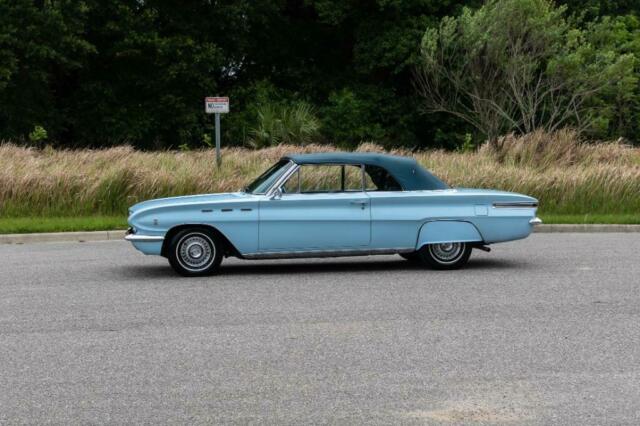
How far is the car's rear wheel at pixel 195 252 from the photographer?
12227 millimetres

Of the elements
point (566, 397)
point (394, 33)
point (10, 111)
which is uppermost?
point (394, 33)

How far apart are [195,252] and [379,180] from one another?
90.6 inches

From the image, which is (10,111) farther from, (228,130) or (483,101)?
(483,101)

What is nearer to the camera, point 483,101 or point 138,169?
point 138,169

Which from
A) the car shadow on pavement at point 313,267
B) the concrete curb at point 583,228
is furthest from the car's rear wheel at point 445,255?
the concrete curb at point 583,228

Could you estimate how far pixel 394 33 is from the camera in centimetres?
4725

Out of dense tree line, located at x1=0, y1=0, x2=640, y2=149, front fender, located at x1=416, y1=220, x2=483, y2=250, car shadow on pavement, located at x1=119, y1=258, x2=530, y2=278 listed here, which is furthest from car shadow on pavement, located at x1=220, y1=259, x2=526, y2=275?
dense tree line, located at x1=0, y1=0, x2=640, y2=149

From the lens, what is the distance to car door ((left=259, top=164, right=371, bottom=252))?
12.2 m

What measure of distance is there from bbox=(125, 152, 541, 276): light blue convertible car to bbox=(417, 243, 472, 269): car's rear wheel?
1 centimetres

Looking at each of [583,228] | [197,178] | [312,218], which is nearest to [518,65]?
[197,178]

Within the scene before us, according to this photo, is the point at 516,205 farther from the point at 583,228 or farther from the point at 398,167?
the point at 583,228

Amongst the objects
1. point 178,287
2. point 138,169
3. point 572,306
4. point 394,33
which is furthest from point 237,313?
point 394,33

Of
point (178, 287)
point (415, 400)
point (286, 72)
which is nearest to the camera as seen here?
point (415, 400)

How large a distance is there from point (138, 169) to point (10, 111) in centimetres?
2355
